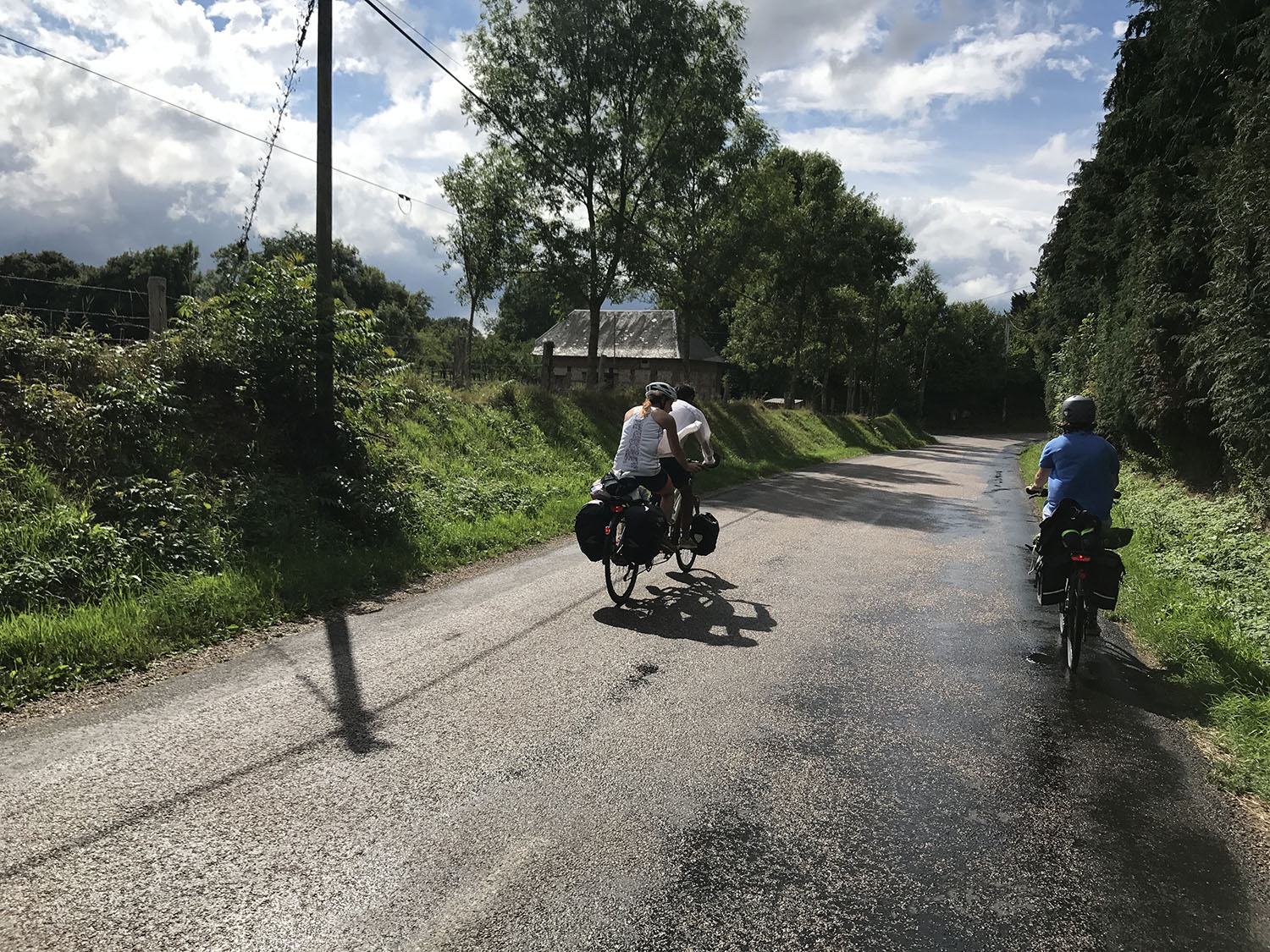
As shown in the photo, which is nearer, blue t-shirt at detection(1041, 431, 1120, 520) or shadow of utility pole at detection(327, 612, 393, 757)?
shadow of utility pole at detection(327, 612, 393, 757)

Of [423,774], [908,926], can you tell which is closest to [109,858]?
[423,774]

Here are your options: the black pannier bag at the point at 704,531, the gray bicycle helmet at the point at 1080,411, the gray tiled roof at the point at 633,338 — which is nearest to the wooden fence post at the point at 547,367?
the black pannier bag at the point at 704,531

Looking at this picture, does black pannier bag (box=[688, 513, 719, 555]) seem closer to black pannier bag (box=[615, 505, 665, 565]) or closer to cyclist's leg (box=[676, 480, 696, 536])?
cyclist's leg (box=[676, 480, 696, 536])

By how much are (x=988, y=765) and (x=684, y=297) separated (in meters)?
24.6

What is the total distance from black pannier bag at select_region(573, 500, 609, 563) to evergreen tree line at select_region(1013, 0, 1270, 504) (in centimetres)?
722

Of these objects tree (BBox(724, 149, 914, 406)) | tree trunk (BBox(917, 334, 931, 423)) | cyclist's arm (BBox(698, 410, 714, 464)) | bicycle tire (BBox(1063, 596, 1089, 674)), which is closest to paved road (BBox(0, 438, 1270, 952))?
bicycle tire (BBox(1063, 596, 1089, 674))

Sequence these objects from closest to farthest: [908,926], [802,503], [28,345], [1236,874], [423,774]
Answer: [908,926]
[1236,874]
[423,774]
[28,345]
[802,503]

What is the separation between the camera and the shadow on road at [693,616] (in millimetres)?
6363

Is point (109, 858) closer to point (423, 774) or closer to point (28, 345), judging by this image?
point (423, 774)

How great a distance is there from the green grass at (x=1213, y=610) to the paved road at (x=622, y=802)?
0.95 feet

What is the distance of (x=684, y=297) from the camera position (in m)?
27.6

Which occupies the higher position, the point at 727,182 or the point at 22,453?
the point at 727,182

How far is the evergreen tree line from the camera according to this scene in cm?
908

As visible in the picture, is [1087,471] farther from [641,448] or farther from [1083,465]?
[641,448]
